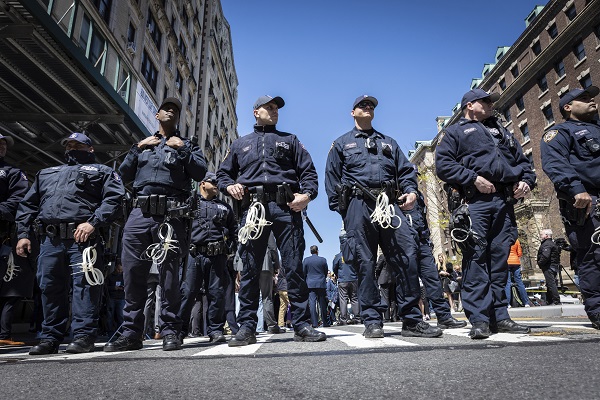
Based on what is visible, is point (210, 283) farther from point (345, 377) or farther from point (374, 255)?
point (345, 377)

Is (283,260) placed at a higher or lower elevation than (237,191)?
lower

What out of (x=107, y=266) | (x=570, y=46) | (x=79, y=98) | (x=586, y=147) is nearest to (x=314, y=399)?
(x=586, y=147)

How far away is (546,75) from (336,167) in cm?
3515

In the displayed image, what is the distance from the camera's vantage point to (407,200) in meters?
4.12

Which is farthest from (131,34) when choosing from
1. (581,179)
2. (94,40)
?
(581,179)

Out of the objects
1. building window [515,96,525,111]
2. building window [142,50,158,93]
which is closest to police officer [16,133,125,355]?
building window [142,50,158,93]

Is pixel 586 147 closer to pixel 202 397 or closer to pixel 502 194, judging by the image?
pixel 502 194

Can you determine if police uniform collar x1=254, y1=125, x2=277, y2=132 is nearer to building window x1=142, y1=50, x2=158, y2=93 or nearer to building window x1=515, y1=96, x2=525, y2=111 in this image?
building window x1=142, y1=50, x2=158, y2=93

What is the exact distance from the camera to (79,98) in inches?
397

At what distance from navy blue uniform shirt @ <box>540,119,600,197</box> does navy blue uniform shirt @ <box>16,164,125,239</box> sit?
14.7ft

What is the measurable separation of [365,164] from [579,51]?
32938 mm

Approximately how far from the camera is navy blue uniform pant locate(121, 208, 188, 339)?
12.6ft

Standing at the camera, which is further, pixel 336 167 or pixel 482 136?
pixel 336 167

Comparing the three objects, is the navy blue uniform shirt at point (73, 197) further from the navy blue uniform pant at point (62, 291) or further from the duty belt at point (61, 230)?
the navy blue uniform pant at point (62, 291)
